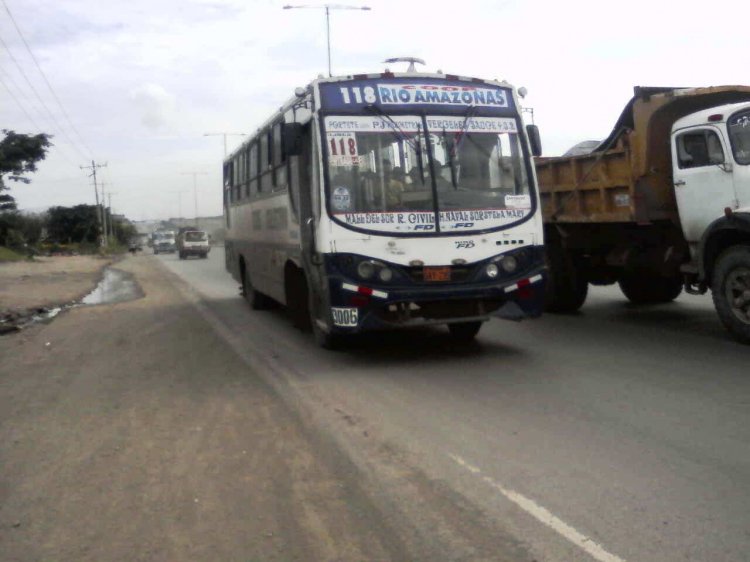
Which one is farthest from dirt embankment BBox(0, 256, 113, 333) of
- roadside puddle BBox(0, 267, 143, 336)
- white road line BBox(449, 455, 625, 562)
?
white road line BBox(449, 455, 625, 562)

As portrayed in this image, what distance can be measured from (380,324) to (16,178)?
151 ft

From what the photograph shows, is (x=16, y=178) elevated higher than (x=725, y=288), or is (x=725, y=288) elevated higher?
(x=16, y=178)

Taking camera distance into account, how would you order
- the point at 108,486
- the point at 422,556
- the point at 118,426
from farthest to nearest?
the point at 118,426, the point at 108,486, the point at 422,556

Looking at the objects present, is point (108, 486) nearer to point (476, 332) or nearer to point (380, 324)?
point (380, 324)

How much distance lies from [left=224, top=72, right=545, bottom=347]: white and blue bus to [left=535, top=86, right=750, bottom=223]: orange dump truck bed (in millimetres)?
1472

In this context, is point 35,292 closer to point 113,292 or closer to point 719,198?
point 113,292

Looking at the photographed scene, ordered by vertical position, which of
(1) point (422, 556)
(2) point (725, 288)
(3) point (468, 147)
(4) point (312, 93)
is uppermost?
(4) point (312, 93)

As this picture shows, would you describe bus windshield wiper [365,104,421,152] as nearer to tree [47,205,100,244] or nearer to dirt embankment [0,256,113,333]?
dirt embankment [0,256,113,333]

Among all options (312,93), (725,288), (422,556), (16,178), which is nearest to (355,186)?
(312,93)

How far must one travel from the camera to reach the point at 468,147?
9.38 metres

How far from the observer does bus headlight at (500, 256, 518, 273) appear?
30.3ft

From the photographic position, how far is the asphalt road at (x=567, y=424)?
14.6 feet

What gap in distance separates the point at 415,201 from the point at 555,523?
5.13 meters

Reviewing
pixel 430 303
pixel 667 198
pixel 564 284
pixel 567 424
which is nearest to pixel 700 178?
pixel 667 198
